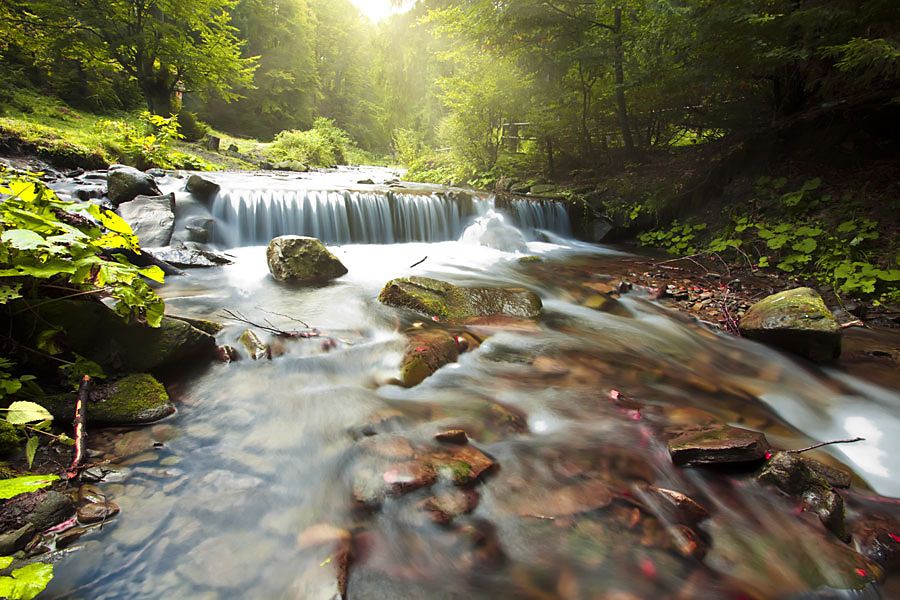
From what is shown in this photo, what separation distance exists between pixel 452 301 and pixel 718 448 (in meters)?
3.12

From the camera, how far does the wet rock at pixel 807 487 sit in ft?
6.62

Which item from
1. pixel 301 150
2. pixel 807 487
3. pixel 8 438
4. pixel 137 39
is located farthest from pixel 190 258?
pixel 301 150

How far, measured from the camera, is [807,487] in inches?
85.1

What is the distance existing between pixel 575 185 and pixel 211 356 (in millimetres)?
10299

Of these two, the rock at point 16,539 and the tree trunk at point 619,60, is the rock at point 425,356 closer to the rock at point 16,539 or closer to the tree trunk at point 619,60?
the rock at point 16,539

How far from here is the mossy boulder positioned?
2.18 m

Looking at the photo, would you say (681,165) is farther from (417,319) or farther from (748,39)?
(417,319)

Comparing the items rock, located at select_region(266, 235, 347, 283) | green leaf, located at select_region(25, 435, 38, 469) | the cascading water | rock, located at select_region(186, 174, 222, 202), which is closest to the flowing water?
green leaf, located at select_region(25, 435, 38, 469)

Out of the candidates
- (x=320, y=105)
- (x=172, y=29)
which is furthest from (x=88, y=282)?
(x=320, y=105)

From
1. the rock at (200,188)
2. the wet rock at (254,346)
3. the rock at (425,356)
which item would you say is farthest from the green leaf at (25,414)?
the rock at (200,188)

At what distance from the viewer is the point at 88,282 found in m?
2.44

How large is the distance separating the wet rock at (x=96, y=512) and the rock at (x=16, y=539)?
16cm

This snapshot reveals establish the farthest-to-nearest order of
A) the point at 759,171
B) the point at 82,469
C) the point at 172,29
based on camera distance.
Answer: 1. the point at 172,29
2. the point at 759,171
3. the point at 82,469

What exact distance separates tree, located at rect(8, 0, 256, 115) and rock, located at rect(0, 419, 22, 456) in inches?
613
